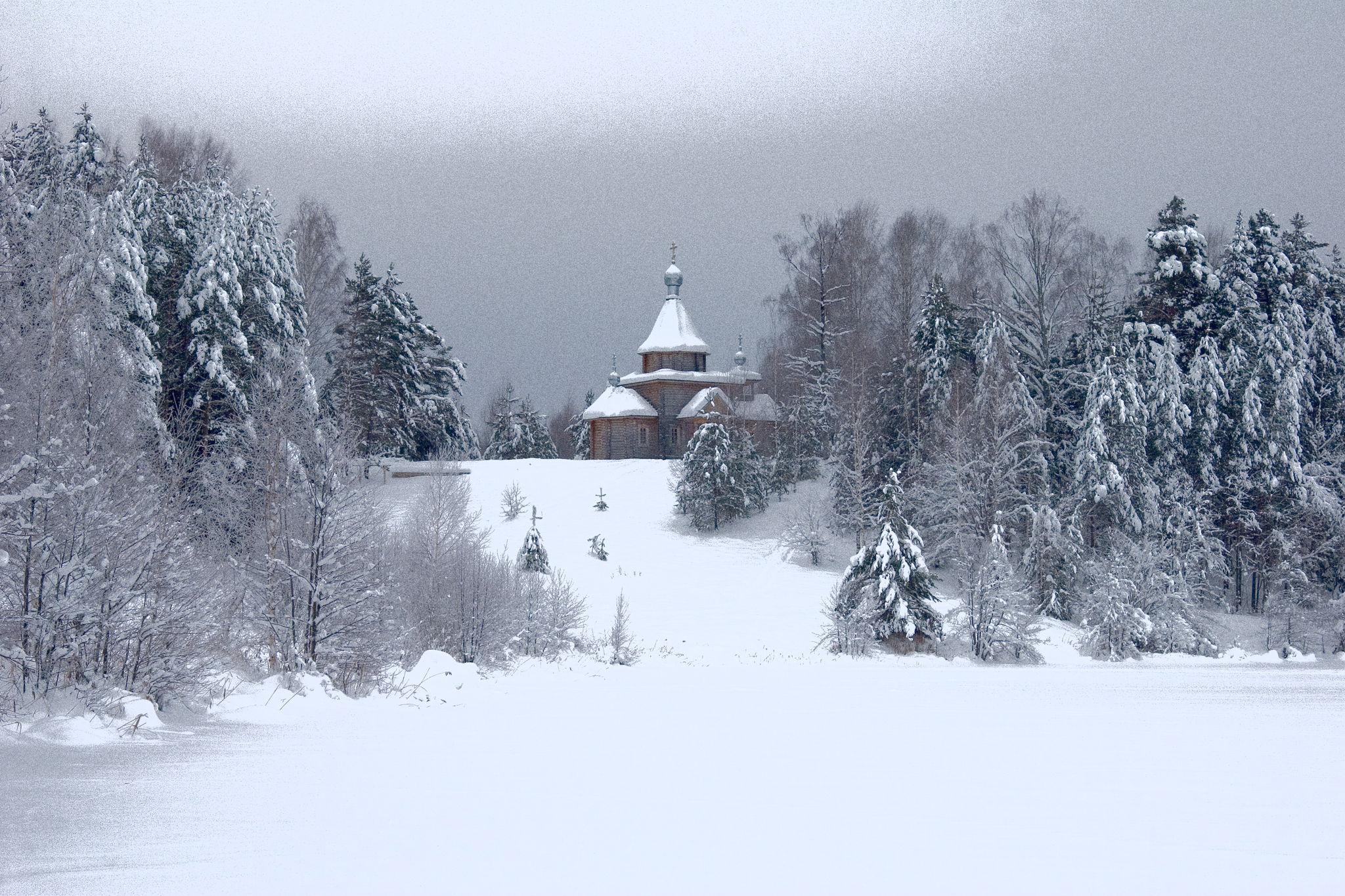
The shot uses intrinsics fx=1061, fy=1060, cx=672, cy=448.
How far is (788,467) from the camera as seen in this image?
131ft

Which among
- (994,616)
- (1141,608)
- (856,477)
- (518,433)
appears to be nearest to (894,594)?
(994,616)

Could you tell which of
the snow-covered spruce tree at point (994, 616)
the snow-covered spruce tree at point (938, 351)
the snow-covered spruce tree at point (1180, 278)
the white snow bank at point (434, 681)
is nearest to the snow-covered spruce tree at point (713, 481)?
the snow-covered spruce tree at point (938, 351)

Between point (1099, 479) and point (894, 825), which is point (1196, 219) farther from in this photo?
point (894, 825)

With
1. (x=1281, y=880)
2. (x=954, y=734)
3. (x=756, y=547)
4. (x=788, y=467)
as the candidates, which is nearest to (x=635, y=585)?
(x=756, y=547)

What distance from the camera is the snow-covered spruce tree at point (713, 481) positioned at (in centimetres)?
3641

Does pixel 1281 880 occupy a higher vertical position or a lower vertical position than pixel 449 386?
lower

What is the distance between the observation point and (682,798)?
692 cm

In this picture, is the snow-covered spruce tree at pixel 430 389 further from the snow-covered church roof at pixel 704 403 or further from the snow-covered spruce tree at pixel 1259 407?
the snow-covered spruce tree at pixel 1259 407

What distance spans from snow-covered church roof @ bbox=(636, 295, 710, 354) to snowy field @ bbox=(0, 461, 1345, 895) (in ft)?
122

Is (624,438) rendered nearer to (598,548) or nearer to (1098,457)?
(598,548)

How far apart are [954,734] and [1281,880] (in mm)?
5377

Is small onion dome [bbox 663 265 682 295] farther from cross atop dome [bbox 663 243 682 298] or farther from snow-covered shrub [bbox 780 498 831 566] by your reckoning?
snow-covered shrub [bbox 780 498 831 566]

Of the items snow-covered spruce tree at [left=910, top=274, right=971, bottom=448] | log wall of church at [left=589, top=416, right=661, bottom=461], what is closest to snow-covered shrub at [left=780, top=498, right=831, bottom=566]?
snow-covered spruce tree at [left=910, top=274, right=971, bottom=448]

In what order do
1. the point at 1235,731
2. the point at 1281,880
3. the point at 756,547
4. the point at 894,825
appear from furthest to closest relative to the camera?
the point at 756,547 → the point at 1235,731 → the point at 894,825 → the point at 1281,880
